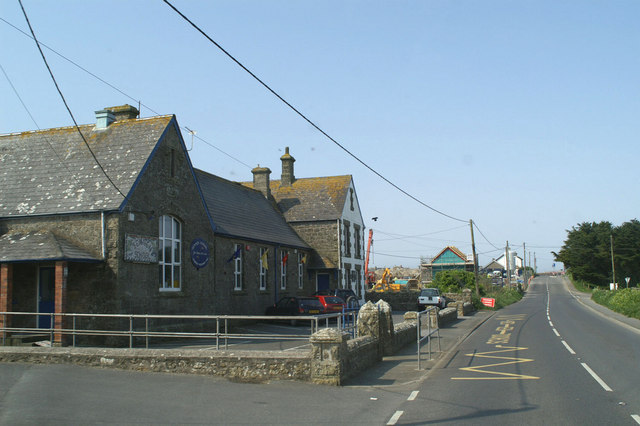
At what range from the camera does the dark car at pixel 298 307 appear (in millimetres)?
25625

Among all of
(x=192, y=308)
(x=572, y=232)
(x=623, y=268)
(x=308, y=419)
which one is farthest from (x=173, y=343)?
(x=572, y=232)

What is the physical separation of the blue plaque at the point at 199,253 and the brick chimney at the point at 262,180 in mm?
15088

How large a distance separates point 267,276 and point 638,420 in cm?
2242

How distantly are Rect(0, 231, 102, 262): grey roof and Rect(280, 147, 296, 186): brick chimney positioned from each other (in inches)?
946

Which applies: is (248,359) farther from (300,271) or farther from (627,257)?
(627,257)

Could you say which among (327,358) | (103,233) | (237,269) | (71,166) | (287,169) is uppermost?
(287,169)

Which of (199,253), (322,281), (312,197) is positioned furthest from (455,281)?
(199,253)

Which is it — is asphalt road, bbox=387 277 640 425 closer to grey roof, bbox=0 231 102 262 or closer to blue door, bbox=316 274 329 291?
grey roof, bbox=0 231 102 262

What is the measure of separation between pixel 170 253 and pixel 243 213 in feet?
31.7

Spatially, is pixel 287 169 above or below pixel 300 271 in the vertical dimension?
above

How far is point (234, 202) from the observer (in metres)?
29.5

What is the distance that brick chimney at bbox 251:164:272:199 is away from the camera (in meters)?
36.8

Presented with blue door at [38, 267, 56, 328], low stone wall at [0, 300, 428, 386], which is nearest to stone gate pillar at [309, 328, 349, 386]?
low stone wall at [0, 300, 428, 386]

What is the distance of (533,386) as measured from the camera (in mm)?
10523
